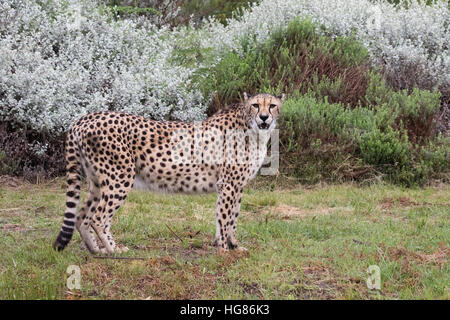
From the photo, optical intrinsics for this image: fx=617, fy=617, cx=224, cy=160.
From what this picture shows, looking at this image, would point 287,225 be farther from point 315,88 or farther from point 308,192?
point 315,88

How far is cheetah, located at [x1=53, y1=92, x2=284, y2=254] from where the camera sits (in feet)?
15.2

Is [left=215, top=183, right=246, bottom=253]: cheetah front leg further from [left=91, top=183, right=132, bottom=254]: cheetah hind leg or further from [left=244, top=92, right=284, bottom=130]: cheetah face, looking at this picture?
[left=91, top=183, right=132, bottom=254]: cheetah hind leg

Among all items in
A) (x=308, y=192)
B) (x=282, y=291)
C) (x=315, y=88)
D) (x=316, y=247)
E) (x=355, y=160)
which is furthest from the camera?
(x=315, y=88)

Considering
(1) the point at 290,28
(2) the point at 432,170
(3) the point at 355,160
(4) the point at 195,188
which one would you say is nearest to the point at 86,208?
(4) the point at 195,188

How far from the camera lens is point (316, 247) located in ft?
16.1

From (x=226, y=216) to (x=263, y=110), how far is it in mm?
883

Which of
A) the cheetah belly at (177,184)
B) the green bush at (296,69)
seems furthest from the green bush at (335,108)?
the cheetah belly at (177,184)

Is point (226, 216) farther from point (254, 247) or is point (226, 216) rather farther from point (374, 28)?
→ point (374, 28)

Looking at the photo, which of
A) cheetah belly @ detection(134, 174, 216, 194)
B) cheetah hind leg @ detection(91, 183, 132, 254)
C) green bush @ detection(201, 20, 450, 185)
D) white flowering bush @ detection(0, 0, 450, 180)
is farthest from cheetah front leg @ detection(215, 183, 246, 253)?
white flowering bush @ detection(0, 0, 450, 180)

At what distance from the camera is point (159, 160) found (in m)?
4.82

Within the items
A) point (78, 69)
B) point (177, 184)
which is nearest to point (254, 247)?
point (177, 184)

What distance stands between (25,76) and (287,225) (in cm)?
394

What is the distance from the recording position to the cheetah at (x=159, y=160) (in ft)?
15.2

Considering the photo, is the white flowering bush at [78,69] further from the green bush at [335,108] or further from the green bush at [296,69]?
the green bush at [335,108]
